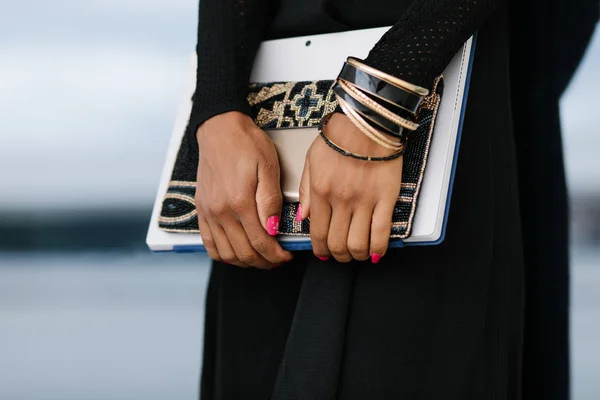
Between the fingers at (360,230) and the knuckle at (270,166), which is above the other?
the knuckle at (270,166)

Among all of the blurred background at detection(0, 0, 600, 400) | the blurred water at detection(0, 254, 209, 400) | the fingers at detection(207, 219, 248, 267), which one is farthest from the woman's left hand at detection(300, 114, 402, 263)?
the blurred background at detection(0, 0, 600, 400)

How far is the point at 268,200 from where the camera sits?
1.86 feet

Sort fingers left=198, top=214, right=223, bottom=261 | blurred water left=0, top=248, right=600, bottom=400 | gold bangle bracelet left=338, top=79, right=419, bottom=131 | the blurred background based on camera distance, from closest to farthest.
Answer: gold bangle bracelet left=338, top=79, right=419, bottom=131 → fingers left=198, top=214, right=223, bottom=261 → blurred water left=0, top=248, right=600, bottom=400 → the blurred background

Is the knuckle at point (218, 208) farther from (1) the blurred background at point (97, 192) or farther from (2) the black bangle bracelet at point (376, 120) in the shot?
(1) the blurred background at point (97, 192)

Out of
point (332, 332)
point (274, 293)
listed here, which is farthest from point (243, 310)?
point (332, 332)

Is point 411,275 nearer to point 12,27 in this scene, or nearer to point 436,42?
point 436,42

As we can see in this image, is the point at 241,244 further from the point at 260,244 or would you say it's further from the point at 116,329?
the point at 116,329

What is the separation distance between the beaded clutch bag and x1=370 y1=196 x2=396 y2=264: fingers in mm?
12

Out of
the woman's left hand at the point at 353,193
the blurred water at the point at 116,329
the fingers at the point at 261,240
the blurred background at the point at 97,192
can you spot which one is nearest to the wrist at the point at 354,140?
the woman's left hand at the point at 353,193

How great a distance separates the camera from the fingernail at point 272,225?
0.57 meters

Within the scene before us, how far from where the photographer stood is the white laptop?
0.53 m

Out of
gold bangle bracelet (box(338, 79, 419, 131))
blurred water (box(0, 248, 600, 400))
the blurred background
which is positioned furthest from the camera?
the blurred background

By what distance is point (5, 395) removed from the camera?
180cm

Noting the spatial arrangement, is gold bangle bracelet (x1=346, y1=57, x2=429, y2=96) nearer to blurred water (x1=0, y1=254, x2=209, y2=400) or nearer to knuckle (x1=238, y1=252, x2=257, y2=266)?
knuckle (x1=238, y1=252, x2=257, y2=266)
